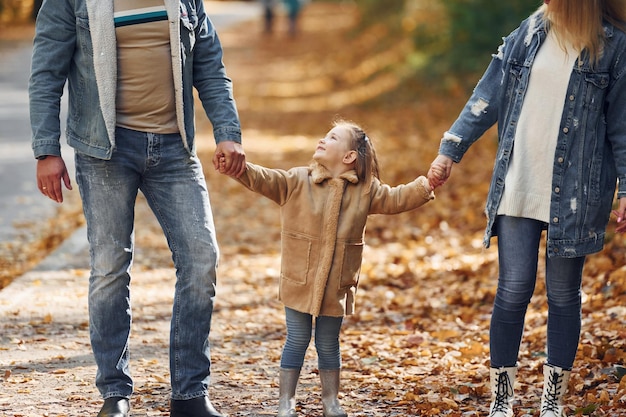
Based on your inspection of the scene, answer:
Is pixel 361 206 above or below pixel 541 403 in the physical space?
above

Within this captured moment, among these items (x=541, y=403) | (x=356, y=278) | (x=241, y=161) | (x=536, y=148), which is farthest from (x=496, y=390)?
(x=241, y=161)

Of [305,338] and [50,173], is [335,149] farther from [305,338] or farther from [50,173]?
[50,173]

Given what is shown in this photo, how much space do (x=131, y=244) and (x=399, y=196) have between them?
1.21 m

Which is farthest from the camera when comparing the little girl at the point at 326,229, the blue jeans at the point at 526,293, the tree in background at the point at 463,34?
the tree in background at the point at 463,34

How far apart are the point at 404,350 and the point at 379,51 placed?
804 inches

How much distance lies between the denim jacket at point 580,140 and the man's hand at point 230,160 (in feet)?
3.61

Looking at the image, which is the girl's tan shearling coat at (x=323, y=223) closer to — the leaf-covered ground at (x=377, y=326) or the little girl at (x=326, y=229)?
the little girl at (x=326, y=229)

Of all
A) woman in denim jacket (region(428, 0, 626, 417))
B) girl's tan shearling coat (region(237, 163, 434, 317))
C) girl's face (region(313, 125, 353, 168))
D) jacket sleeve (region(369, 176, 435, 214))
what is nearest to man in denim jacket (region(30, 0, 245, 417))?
girl's tan shearling coat (region(237, 163, 434, 317))

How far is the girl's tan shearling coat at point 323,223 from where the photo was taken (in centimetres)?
450

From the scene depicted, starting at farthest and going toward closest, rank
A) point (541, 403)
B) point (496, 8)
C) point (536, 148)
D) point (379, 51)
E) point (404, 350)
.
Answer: point (379, 51) → point (496, 8) → point (404, 350) → point (541, 403) → point (536, 148)

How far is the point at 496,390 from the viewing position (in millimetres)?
4582

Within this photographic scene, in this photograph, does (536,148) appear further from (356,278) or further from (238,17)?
(238,17)

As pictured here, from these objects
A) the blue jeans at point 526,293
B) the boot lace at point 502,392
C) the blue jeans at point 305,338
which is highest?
the blue jeans at point 526,293

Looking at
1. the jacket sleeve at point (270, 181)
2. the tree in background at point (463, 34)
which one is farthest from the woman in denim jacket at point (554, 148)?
the tree in background at point (463, 34)
